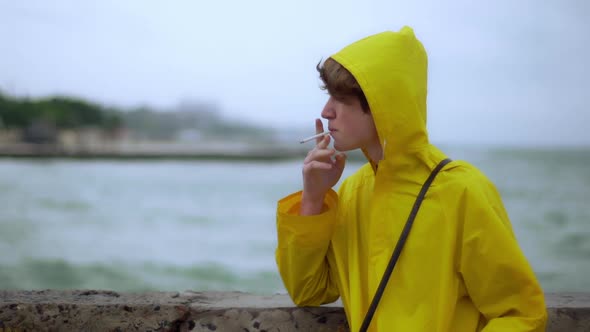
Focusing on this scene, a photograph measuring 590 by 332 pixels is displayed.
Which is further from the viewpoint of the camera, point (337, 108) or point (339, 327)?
point (339, 327)

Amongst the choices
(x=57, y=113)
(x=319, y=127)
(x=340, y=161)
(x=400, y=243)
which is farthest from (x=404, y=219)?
Answer: (x=57, y=113)

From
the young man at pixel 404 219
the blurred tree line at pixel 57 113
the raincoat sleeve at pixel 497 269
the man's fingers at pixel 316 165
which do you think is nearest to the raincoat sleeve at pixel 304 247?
the young man at pixel 404 219

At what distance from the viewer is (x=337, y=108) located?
1.48 metres

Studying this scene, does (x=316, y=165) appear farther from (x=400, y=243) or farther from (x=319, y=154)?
(x=400, y=243)

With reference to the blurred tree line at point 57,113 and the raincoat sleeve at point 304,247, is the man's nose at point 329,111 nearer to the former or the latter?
the raincoat sleeve at point 304,247

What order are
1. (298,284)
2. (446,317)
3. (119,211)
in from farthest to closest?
1. (119,211)
2. (298,284)
3. (446,317)

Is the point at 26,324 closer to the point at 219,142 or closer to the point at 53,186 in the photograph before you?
the point at 219,142

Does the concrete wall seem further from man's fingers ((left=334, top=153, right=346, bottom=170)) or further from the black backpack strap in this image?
man's fingers ((left=334, top=153, right=346, bottom=170))

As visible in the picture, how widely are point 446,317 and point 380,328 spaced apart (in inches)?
6.0

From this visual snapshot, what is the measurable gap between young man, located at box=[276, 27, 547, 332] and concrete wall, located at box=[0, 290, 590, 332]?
0.20 metres

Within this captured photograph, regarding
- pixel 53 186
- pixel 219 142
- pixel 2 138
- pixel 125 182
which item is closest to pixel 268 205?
pixel 219 142

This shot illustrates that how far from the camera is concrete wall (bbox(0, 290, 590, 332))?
1697 mm

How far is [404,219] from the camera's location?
1446 millimetres

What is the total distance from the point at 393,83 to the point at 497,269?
0.47 m
